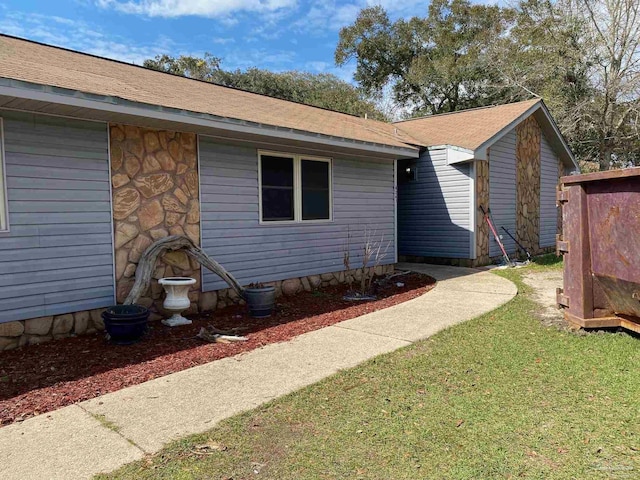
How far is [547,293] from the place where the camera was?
734cm

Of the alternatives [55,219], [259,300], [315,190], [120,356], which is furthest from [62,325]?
[315,190]

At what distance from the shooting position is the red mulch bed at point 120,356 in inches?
144

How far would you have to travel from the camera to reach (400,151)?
9.22m

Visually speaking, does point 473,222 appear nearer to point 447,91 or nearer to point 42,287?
point 42,287

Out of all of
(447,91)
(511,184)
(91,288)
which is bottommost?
(91,288)

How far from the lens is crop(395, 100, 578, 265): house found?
10929mm

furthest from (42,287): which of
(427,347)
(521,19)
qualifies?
(521,19)

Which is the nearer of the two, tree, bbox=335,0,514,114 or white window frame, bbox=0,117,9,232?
white window frame, bbox=0,117,9,232

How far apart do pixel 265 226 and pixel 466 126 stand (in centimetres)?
773

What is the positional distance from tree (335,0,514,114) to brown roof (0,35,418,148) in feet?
58.9

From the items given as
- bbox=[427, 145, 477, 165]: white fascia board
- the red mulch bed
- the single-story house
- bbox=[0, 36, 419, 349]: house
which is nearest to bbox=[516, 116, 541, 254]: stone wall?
bbox=[427, 145, 477, 165]: white fascia board

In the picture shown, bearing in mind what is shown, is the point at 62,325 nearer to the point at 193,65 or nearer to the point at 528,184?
the point at 528,184

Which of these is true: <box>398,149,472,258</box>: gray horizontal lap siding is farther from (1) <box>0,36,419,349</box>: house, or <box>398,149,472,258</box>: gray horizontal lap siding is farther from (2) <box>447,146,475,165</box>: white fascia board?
(1) <box>0,36,419,349</box>: house

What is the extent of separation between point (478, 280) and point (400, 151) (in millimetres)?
3038
